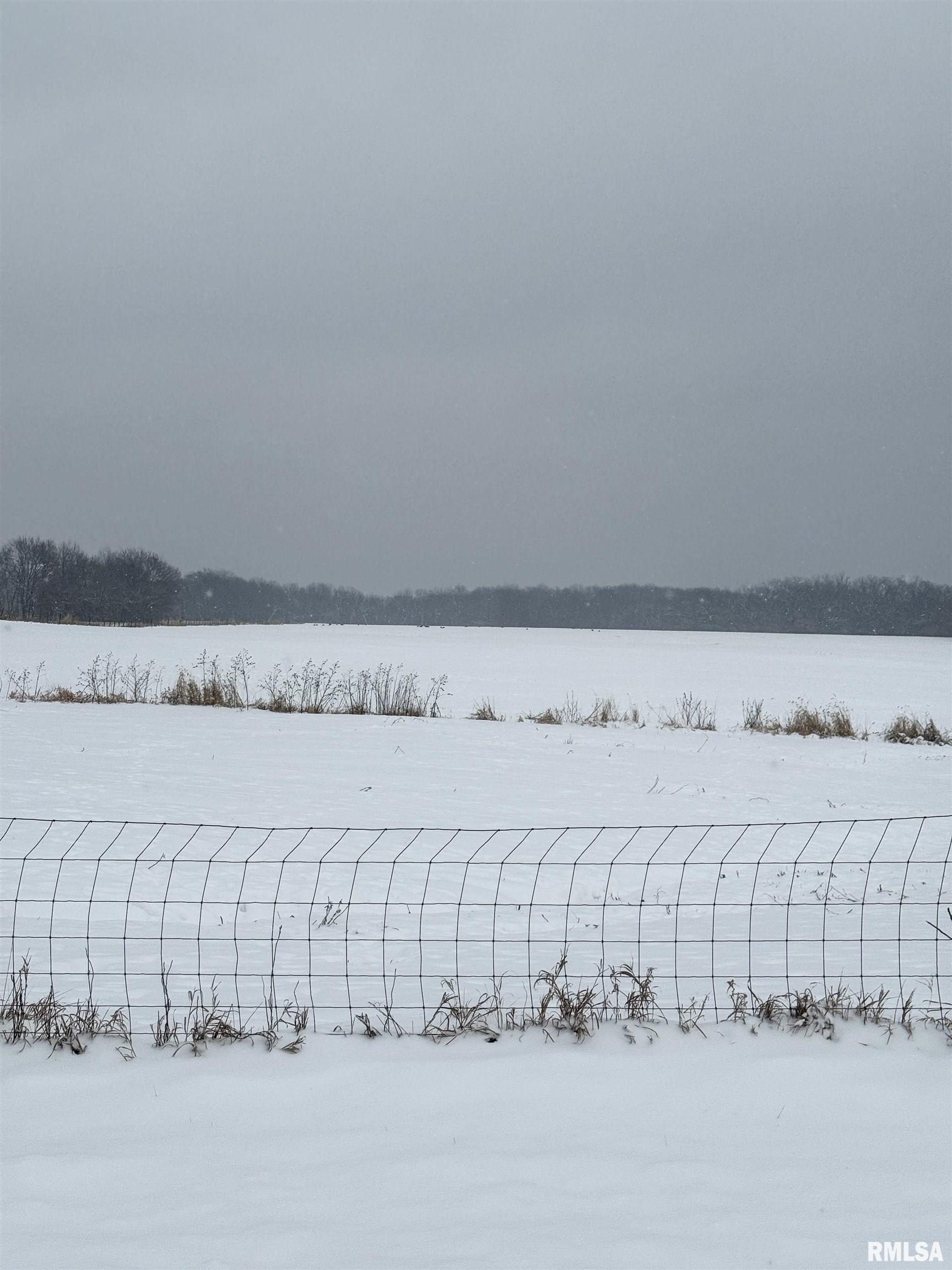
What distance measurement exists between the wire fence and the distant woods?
61.0 meters

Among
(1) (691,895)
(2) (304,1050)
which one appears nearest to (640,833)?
(1) (691,895)

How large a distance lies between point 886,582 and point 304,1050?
91.3 metres

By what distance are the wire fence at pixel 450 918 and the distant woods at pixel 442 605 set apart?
6097 cm

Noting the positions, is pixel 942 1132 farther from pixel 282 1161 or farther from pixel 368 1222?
pixel 282 1161

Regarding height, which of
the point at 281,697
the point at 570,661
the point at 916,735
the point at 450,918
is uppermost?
the point at 570,661

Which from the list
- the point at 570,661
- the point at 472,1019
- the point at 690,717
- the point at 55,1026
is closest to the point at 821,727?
the point at 690,717

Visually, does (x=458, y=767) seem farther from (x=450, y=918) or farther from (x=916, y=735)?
(x=916, y=735)

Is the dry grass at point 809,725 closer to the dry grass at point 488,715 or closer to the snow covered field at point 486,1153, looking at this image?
the dry grass at point 488,715

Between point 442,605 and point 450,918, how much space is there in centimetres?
8819

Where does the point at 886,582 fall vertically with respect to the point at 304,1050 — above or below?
above

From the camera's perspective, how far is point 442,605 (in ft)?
309

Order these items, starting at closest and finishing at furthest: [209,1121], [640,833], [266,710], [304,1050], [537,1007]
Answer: [209,1121] < [304,1050] < [537,1007] < [640,833] < [266,710]

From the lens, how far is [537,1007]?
14.2 feet

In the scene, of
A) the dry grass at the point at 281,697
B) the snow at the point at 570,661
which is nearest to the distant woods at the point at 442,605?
the snow at the point at 570,661
